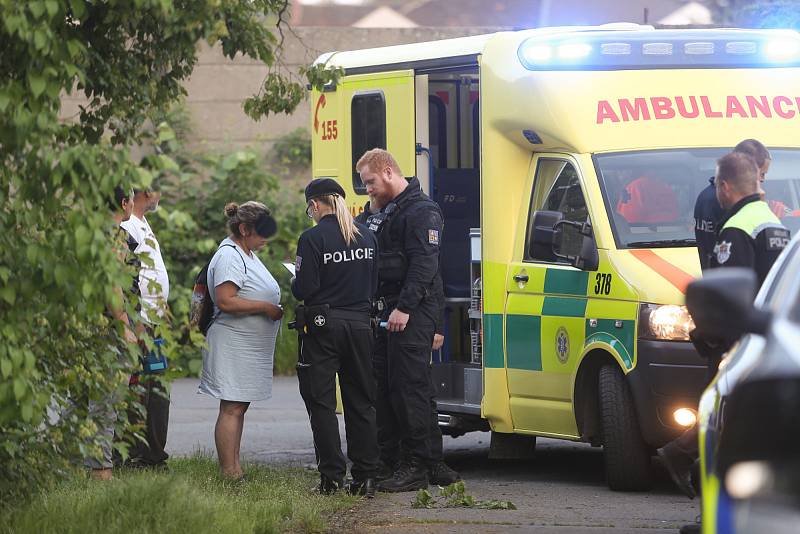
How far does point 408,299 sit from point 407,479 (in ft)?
3.29

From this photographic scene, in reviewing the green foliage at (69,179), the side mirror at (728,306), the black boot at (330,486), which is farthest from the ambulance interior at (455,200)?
the side mirror at (728,306)

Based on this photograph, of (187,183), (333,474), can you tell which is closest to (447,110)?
(333,474)

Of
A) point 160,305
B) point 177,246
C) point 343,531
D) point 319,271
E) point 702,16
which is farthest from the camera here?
point 702,16

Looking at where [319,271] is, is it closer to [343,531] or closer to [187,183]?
[343,531]

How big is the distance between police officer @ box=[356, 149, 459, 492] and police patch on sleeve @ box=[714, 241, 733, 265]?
6.70 feet

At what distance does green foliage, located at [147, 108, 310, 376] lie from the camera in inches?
601

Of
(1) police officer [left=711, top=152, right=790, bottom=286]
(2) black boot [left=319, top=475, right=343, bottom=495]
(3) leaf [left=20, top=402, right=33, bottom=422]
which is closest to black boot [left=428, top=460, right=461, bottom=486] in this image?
(2) black boot [left=319, top=475, right=343, bottom=495]

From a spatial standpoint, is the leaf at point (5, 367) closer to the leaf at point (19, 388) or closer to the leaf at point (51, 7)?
the leaf at point (19, 388)

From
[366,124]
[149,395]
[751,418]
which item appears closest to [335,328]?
[149,395]

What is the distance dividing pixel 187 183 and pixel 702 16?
6.24 metres

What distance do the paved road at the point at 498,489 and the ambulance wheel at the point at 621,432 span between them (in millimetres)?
139

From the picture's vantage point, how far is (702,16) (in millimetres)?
17766

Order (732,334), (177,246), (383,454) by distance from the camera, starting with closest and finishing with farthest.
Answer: (732,334) < (383,454) < (177,246)

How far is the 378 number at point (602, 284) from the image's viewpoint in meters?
8.34
